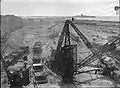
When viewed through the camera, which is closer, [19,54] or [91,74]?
[91,74]

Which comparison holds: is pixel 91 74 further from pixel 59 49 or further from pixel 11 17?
pixel 11 17

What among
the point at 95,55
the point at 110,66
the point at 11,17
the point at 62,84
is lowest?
the point at 62,84

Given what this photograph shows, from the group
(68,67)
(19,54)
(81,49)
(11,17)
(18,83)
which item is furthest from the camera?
(11,17)

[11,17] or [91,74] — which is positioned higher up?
[11,17]

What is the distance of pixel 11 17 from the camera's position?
83.6 metres

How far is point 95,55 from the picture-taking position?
19.0 m

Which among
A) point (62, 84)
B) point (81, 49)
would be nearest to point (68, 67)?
point (62, 84)

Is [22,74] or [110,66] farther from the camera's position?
[110,66]

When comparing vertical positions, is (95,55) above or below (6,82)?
above

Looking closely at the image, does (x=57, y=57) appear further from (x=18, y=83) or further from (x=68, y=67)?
(x=18, y=83)

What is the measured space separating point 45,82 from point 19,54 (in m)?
11.4

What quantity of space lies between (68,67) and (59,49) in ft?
10.4

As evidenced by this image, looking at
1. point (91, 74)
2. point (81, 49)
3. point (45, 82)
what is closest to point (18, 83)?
point (45, 82)

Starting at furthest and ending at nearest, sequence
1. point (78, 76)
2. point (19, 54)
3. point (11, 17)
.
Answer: point (11, 17) < point (19, 54) < point (78, 76)
